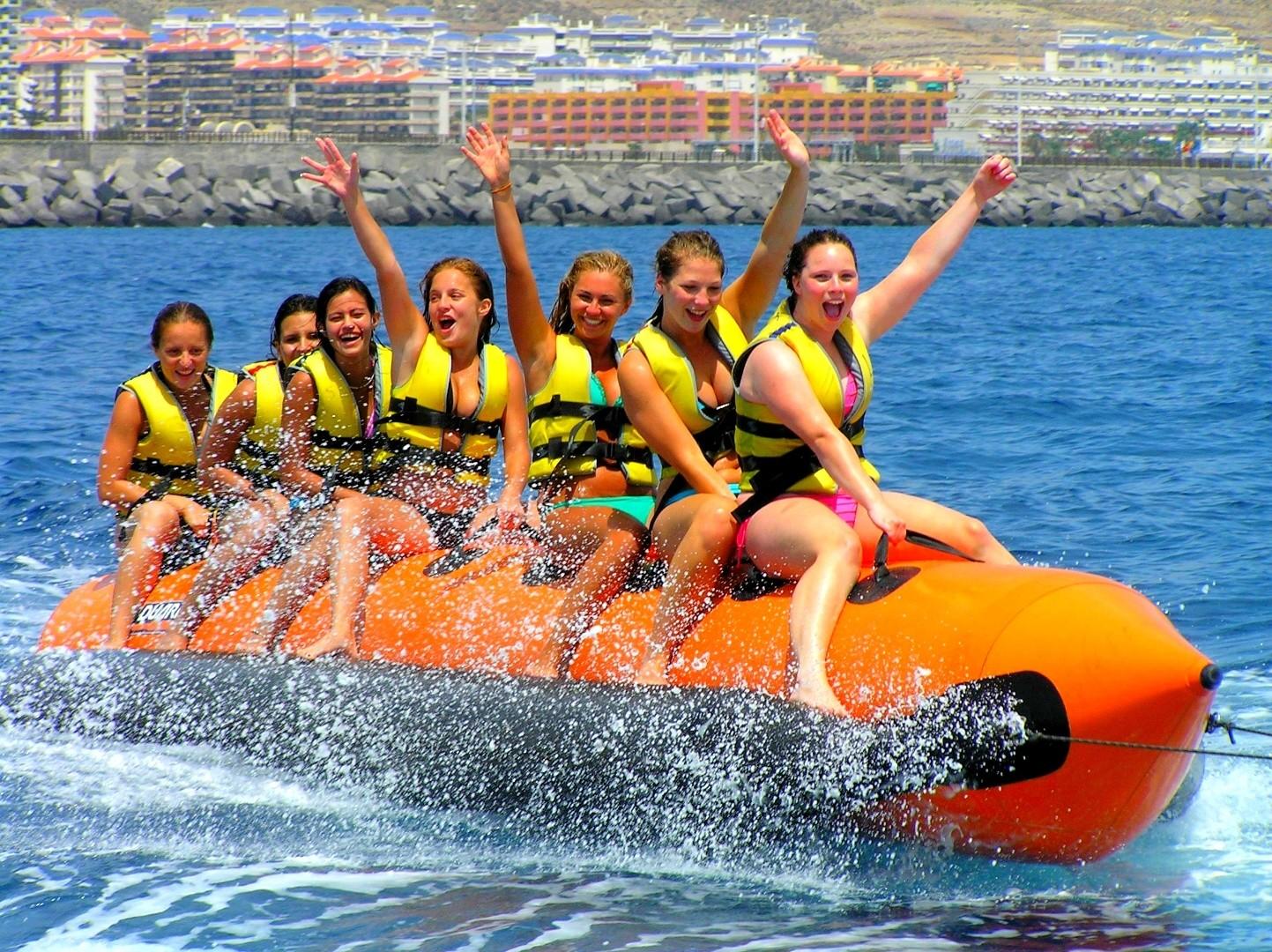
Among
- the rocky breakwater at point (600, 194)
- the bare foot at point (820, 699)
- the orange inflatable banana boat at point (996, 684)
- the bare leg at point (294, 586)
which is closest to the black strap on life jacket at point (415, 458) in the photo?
the bare leg at point (294, 586)

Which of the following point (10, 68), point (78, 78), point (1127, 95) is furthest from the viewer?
point (10, 68)

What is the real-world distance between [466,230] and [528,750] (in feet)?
116

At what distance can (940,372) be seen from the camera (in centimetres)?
1398

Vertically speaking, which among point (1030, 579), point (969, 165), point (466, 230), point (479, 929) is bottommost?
point (479, 929)

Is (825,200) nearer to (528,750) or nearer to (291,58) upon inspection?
(528,750)

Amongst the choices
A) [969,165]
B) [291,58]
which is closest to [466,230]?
[969,165]

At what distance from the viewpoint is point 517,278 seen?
4602mm

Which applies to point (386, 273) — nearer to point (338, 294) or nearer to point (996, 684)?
point (338, 294)

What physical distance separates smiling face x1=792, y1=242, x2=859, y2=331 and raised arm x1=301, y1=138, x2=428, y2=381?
1.26 meters

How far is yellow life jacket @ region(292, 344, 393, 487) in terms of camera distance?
16.7 feet

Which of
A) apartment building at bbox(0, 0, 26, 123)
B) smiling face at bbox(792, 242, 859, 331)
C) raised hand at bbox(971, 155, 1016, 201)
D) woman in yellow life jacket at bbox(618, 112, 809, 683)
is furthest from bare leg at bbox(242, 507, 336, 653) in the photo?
apartment building at bbox(0, 0, 26, 123)

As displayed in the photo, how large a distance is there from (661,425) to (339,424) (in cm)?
125

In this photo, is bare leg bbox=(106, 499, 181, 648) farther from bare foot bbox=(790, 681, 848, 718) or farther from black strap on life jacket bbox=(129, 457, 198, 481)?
bare foot bbox=(790, 681, 848, 718)

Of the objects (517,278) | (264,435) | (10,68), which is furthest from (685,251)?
(10,68)
